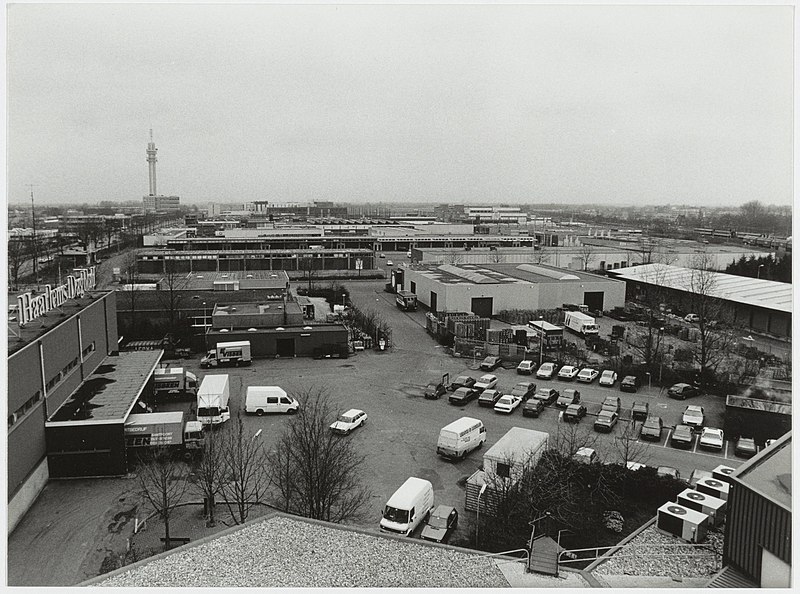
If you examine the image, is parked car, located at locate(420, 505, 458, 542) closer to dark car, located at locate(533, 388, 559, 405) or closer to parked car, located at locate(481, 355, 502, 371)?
dark car, located at locate(533, 388, 559, 405)

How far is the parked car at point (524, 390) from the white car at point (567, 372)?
0.74 metres

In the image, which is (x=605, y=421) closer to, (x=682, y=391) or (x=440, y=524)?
(x=682, y=391)

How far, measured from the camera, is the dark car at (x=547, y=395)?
26.1ft

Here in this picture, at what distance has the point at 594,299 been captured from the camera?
14328mm

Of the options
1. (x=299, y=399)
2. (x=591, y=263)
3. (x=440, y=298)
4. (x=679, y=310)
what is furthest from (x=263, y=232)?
(x=299, y=399)

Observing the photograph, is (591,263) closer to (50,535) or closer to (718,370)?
(718,370)

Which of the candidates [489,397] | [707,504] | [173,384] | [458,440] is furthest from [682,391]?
[173,384]

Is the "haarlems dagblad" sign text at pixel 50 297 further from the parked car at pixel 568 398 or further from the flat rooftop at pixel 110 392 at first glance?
the parked car at pixel 568 398

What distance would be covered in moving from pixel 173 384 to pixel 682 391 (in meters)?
6.75

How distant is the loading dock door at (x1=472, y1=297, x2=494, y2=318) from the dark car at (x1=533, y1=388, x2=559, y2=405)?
5.25 m

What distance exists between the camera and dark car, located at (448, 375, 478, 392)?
8.44 metres

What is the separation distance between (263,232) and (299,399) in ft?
73.4

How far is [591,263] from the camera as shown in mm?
21500

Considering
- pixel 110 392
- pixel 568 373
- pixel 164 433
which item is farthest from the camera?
pixel 568 373
